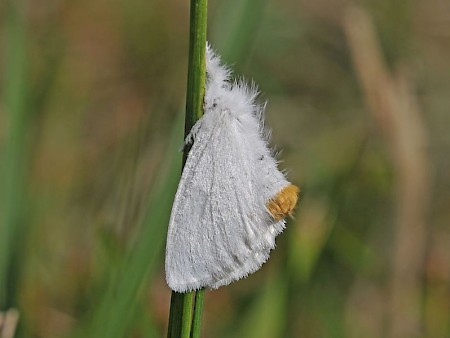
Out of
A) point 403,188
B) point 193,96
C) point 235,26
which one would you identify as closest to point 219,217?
point 193,96

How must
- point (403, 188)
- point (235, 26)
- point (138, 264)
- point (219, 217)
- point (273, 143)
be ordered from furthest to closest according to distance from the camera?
point (273, 143) < point (403, 188) < point (235, 26) < point (138, 264) < point (219, 217)

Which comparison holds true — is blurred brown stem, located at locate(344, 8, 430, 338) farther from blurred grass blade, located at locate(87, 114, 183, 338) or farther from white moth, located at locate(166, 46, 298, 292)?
white moth, located at locate(166, 46, 298, 292)

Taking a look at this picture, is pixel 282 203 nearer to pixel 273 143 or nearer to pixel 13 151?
pixel 13 151

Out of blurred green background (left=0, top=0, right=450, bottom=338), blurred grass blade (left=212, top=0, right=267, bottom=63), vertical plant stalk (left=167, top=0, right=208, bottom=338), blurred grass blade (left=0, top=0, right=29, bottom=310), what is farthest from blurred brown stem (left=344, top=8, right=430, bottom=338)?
vertical plant stalk (left=167, top=0, right=208, bottom=338)

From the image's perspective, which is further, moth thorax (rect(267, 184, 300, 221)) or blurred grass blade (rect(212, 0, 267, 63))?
blurred grass blade (rect(212, 0, 267, 63))

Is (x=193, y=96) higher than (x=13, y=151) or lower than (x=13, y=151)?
higher

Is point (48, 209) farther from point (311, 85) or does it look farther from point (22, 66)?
point (311, 85)

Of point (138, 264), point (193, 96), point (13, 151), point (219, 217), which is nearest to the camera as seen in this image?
point (193, 96)

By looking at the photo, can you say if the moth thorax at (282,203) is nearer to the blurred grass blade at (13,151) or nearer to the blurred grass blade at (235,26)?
the blurred grass blade at (235,26)
